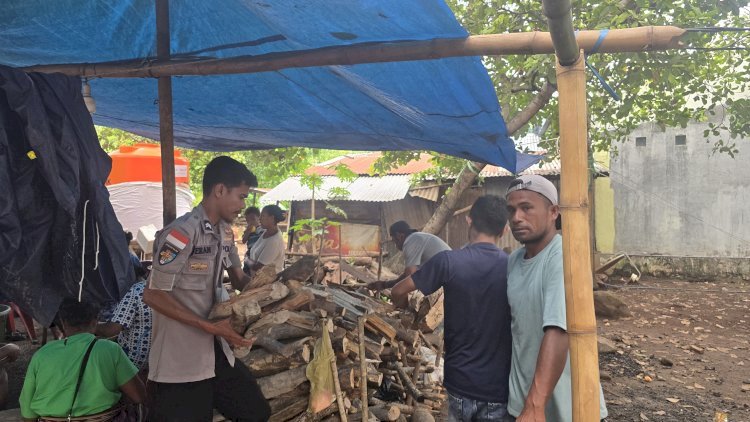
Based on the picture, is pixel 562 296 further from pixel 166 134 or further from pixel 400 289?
pixel 166 134

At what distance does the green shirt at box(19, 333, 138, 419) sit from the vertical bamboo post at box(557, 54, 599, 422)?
234 centimetres

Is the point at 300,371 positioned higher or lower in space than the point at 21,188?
lower

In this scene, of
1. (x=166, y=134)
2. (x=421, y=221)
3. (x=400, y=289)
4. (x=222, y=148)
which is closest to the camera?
(x=400, y=289)

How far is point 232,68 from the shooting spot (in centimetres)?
333

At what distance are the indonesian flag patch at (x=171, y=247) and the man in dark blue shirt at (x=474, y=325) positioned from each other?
3.91ft

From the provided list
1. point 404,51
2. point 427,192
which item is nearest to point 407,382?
point 404,51

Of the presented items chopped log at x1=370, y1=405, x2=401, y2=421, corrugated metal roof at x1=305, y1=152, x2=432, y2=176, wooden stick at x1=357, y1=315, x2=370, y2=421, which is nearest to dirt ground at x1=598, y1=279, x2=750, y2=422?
chopped log at x1=370, y1=405, x2=401, y2=421

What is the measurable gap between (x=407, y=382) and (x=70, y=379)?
3.32m

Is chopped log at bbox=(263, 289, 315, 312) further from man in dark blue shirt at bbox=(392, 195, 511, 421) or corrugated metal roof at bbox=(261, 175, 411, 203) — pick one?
corrugated metal roof at bbox=(261, 175, 411, 203)

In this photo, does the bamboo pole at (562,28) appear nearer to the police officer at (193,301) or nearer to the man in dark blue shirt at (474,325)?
the man in dark blue shirt at (474,325)

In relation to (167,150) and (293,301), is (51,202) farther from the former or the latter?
(293,301)

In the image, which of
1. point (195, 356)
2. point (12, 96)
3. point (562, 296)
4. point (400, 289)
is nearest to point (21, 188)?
point (12, 96)

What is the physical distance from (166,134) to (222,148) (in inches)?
153

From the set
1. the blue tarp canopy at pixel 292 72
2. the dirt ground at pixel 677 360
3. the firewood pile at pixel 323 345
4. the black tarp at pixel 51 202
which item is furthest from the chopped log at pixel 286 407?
the dirt ground at pixel 677 360
